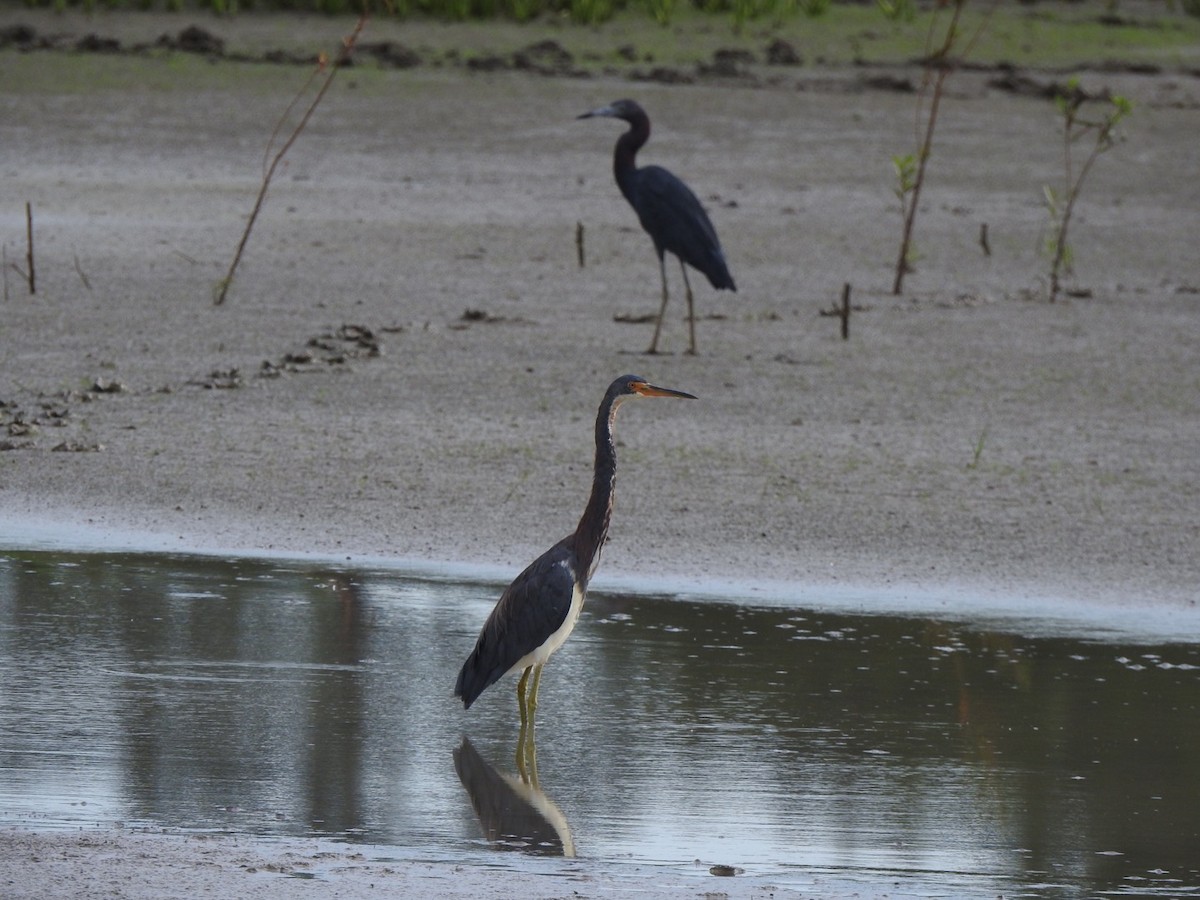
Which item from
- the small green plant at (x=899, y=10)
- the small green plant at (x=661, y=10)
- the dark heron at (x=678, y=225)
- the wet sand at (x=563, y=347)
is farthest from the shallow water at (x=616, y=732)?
the small green plant at (x=899, y=10)

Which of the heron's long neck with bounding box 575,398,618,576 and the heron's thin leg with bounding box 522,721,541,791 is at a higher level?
the heron's long neck with bounding box 575,398,618,576

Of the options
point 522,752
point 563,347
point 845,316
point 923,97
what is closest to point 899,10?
point 923,97

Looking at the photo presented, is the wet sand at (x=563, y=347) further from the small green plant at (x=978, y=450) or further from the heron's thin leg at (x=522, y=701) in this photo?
the heron's thin leg at (x=522, y=701)

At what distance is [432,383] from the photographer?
37.4ft

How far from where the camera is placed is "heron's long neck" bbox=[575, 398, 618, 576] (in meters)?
6.57

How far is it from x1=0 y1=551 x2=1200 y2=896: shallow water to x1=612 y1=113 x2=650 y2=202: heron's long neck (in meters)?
5.53

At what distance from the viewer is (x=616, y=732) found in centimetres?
630

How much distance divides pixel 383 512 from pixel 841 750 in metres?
3.37

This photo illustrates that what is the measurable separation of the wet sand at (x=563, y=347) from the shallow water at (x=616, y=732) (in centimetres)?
47

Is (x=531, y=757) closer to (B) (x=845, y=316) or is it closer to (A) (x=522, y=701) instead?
(A) (x=522, y=701)

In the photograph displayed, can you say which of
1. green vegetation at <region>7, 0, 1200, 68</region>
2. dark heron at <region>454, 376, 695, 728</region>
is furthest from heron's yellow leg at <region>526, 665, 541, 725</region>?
green vegetation at <region>7, 0, 1200, 68</region>

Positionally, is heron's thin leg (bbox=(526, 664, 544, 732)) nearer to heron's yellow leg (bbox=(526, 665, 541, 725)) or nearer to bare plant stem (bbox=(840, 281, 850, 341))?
heron's yellow leg (bbox=(526, 665, 541, 725))

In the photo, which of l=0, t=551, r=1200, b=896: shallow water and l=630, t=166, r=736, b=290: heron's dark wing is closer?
l=0, t=551, r=1200, b=896: shallow water

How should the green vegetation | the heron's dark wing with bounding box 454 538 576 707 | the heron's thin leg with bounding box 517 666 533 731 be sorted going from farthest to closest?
the green vegetation → the heron's thin leg with bounding box 517 666 533 731 → the heron's dark wing with bounding box 454 538 576 707
